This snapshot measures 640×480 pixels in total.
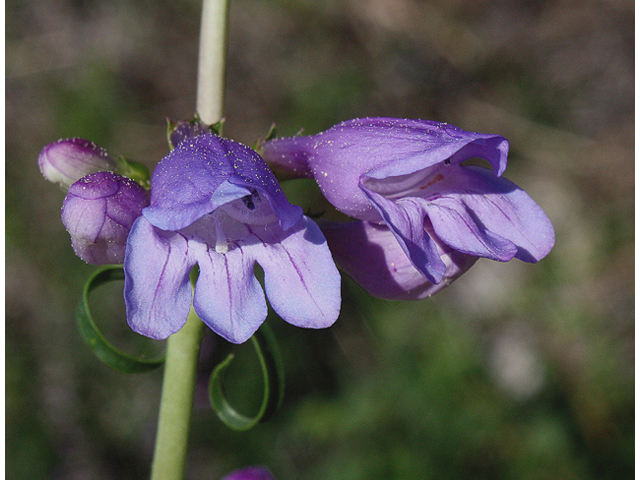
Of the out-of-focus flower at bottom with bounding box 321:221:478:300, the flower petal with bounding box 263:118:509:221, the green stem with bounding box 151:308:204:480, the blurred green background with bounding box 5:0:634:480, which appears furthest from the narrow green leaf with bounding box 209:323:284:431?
the blurred green background with bounding box 5:0:634:480

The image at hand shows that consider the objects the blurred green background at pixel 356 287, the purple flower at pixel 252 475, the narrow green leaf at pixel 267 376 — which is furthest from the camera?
the blurred green background at pixel 356 287

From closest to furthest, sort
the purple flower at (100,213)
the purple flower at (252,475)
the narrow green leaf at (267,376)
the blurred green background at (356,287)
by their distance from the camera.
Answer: the purple flower at (100,213), the narrow green leaf at (267,376), the purple flower at (252,475), the blurred green background at (356,287)

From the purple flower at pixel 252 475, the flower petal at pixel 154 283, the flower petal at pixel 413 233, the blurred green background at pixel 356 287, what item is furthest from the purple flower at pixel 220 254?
the blurred green background at pixel 356 287

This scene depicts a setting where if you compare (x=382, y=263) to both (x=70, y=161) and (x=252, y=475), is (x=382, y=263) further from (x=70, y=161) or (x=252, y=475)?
(x=252, y=475)

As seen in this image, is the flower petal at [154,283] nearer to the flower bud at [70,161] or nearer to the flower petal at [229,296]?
the flower petal at [229,296]

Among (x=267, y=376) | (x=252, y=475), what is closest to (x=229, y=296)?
(x=267, y=376)

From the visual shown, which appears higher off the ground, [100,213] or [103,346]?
[100,213]

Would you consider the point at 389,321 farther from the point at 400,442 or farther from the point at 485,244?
the point at 485,244
